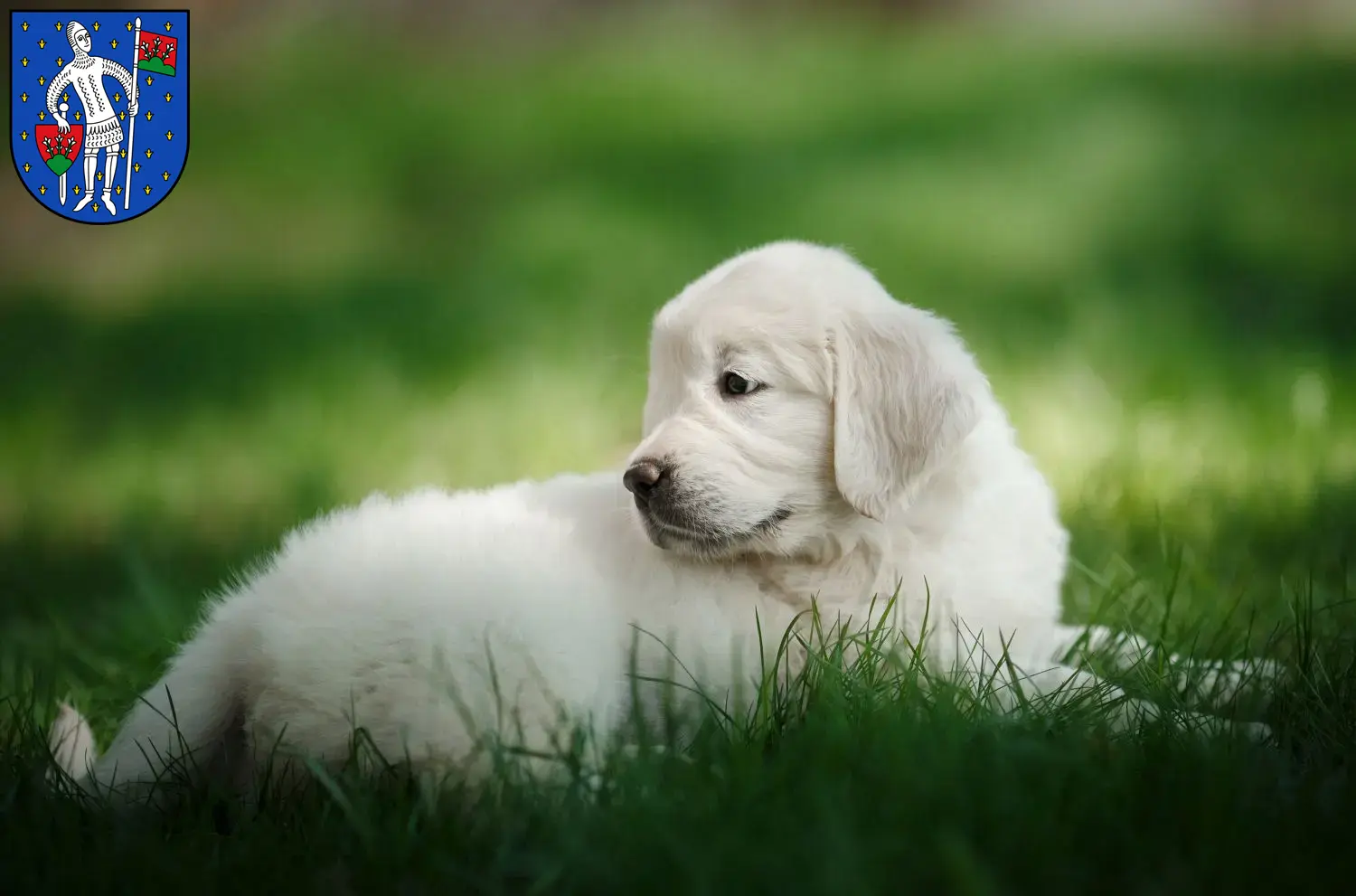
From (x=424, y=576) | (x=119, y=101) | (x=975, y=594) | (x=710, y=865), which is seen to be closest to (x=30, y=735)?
(x=424, y=576)

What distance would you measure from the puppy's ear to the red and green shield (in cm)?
306

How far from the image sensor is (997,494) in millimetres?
3146

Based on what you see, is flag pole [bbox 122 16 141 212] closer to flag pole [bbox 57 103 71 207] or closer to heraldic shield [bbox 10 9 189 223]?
heraldic shield [bbox 10 9 189 223]

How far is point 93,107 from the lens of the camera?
459cm

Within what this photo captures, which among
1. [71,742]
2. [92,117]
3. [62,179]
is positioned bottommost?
[71,742]

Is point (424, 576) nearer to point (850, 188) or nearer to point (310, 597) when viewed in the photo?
point (310, 597)

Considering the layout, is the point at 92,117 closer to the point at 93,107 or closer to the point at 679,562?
the point at 93,107

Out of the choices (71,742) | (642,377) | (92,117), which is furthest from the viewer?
(642,377)

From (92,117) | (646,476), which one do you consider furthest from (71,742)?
(92,117)

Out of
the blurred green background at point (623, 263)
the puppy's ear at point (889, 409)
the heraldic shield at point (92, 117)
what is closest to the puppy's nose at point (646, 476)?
the puppy's ear at point (889, 409)

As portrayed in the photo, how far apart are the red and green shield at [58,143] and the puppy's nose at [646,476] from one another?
286 cm

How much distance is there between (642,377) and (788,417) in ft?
8.27

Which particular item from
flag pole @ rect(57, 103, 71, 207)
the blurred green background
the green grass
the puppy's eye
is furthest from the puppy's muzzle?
flag pole @ rect(57, 103, 71, 207)

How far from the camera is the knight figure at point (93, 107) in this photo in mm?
4590
